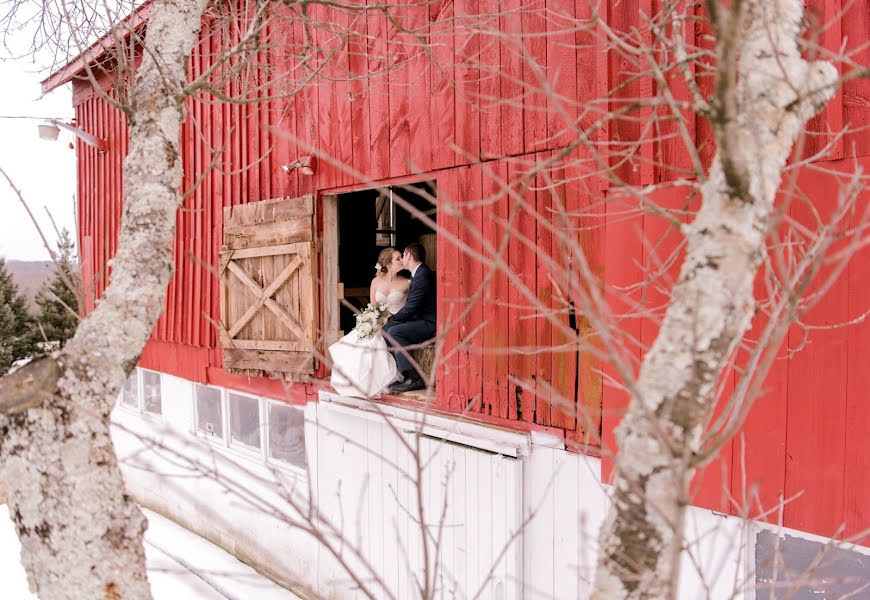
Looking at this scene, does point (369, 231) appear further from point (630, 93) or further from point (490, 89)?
point (630, 93)

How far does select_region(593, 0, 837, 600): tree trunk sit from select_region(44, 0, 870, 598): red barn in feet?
0.40

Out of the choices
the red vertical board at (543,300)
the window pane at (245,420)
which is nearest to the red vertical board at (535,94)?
the red vertical board at (543,300)

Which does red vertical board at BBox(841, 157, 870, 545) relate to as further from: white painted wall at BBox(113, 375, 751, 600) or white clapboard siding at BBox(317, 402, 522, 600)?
white clapboard siding at BBox(317, 402, 522, 600)

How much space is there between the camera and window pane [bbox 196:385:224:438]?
782cm

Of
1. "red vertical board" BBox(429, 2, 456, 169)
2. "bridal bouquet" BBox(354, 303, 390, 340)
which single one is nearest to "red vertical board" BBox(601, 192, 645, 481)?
"red vertical board" BBox(429, 2, 456, 169)

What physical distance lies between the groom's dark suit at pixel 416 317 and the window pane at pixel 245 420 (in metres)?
2.56

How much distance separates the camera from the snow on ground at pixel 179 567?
6363 millimetres

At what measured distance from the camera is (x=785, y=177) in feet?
9.50

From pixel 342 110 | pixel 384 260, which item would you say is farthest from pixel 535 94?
pixel 384 260

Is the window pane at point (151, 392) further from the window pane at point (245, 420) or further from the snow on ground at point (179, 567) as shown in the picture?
the window pane at point (245, 420)

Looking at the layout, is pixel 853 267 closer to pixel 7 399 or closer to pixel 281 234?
pixel 7 399

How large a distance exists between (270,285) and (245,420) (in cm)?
225

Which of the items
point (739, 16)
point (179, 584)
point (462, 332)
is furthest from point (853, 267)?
point (179, 584)

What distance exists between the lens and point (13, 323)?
19.8 metres
